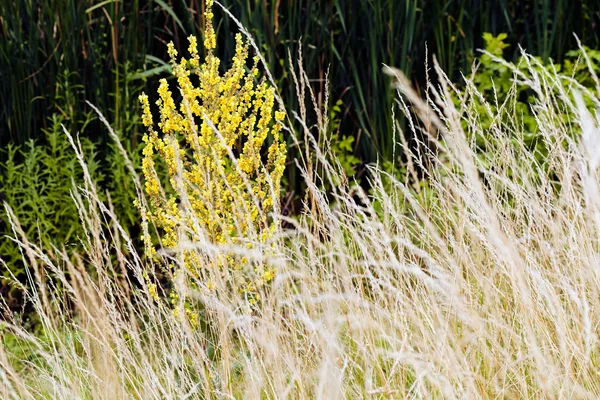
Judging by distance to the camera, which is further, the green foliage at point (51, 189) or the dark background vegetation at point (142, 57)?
the dark background vegetation at point (142, 57)

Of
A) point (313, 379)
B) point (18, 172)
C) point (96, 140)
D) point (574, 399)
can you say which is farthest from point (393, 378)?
point (96, 140)

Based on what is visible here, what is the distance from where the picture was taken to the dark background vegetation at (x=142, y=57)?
4.48 metres

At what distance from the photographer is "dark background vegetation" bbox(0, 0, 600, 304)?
4.48 meters

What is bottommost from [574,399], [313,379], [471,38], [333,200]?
[333,200]

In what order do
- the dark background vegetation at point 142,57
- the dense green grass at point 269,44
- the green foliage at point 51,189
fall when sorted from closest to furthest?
the green foliage at point 51,189
the dark background vegetation at point 142,57
the dense green grass at point 269,44

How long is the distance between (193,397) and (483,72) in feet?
9.51

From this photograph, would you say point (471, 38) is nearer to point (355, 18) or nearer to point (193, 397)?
point (355, 18)

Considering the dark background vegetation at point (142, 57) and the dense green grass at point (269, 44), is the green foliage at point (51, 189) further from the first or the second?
the dense green grass at point (269, 44)

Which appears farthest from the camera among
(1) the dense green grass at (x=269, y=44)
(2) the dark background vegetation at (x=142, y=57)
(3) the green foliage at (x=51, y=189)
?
(1) the dense green grass at (x=269, y=44)

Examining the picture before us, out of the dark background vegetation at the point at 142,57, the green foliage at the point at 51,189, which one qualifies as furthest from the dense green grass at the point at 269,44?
the green foliage at the point at 51,189

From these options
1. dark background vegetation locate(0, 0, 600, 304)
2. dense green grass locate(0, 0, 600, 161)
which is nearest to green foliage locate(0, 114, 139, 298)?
dark background vegetation locate(0, 0, 600, 304)

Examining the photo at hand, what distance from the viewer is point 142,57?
473 cm

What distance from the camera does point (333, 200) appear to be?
4.95m

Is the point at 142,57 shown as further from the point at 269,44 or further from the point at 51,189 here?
the point at 51,189
